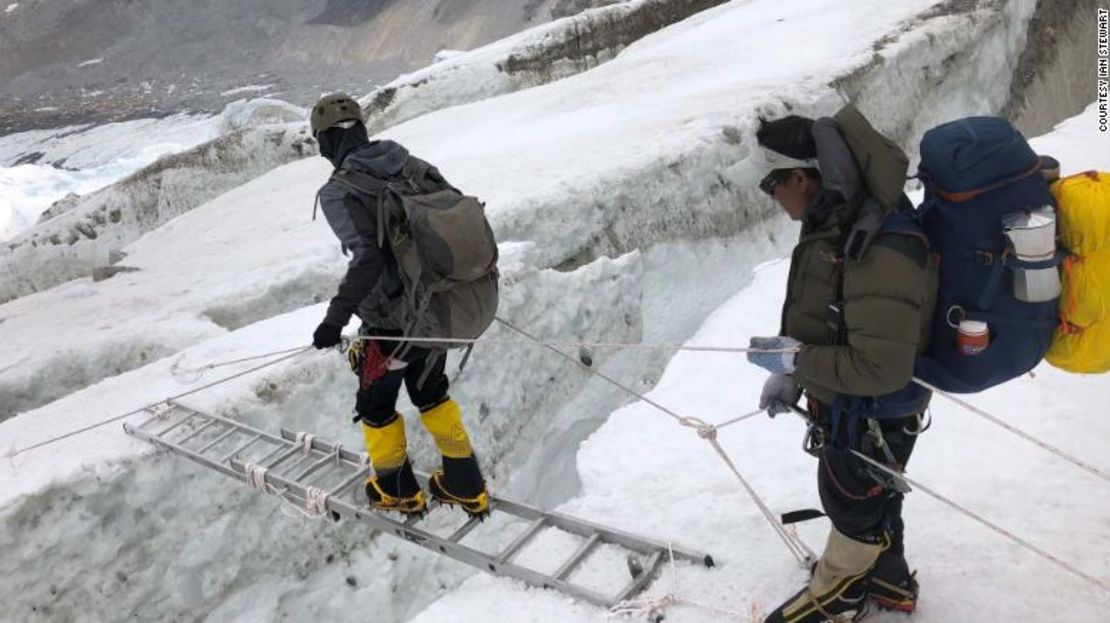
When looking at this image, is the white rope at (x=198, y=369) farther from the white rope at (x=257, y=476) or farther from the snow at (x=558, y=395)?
the white rope at (x=257, y=476)

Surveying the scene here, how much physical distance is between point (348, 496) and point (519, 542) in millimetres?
1271

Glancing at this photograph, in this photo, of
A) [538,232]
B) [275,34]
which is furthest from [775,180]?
[275,34]

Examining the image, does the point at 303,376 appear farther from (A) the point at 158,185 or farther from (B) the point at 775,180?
(A) the point at 158,185

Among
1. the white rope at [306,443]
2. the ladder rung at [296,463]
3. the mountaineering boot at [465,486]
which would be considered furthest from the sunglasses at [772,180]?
the white rope at [306,443]

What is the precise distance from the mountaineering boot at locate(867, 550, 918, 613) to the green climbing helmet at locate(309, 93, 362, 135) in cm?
316

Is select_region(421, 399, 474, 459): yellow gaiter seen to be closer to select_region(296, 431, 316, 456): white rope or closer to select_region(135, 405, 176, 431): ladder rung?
select_region(296, 431, 316, 456): white rope

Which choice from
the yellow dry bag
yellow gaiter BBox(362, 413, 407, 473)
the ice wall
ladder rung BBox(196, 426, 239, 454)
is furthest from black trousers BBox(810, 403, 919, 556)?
the ice wall

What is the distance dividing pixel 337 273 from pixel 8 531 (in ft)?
15.1

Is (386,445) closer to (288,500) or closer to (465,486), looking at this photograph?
(465,486)

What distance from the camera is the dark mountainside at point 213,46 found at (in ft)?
217

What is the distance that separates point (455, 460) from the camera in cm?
420

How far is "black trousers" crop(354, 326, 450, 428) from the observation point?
156 inches

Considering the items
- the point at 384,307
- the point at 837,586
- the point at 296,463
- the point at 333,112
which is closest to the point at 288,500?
the point at 296,463

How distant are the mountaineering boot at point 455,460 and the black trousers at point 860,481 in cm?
199
